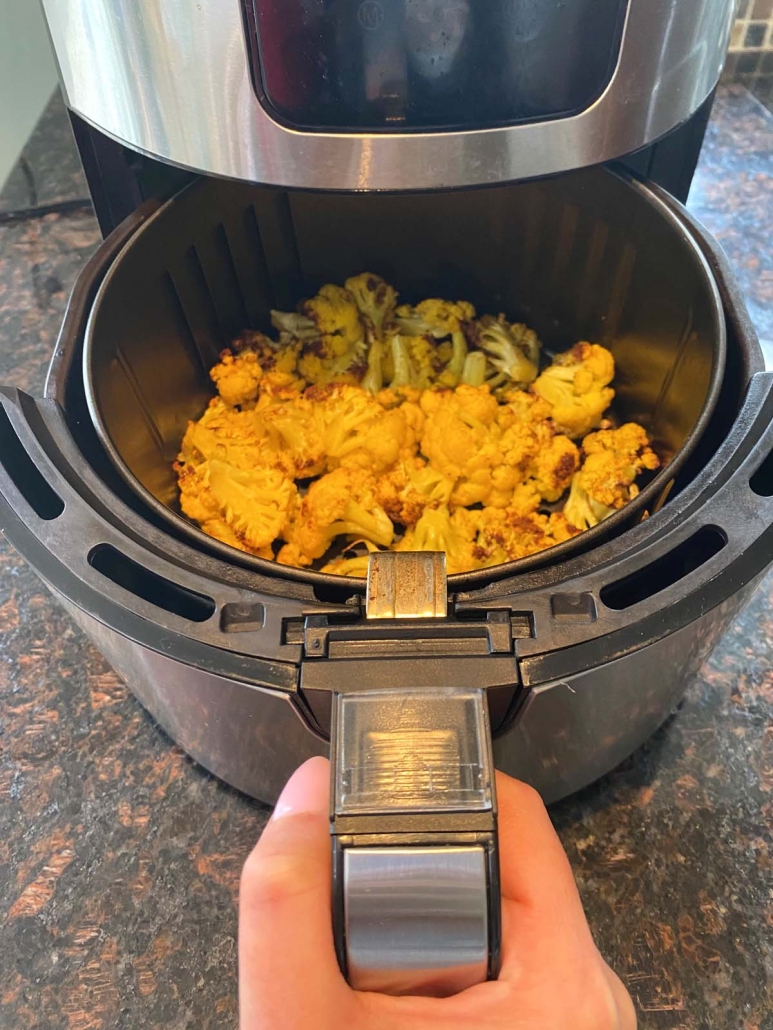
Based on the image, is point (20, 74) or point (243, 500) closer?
point (243, 500)

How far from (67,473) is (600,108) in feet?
1.26

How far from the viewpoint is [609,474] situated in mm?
674

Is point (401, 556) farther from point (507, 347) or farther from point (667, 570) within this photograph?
point (507, 347)

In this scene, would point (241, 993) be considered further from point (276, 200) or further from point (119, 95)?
point (276, 200)

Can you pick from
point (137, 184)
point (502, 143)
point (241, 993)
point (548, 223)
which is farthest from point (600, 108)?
point (241, 993)

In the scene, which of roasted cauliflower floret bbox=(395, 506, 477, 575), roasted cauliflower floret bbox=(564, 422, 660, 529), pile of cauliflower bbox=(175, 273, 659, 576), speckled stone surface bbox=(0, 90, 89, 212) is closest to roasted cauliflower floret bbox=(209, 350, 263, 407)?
pile of cauliflower bbox=(175, 273, 659, 576)

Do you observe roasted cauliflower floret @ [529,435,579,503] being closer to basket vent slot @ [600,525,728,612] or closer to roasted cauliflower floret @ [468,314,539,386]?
roasted cauliflower floret @ [468,314,539,386]

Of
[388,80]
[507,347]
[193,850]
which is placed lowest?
[193,850]

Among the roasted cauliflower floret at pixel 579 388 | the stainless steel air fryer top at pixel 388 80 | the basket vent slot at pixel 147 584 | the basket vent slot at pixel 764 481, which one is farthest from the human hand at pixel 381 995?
the roasted cauliflower floret at pixel 579 388

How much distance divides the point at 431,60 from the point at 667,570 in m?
0.31

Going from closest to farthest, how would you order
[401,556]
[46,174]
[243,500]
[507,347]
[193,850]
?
[401,556] < [193,850] < [243,500] < [507,347] < [46,174]

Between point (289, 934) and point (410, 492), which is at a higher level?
point (289, 934)

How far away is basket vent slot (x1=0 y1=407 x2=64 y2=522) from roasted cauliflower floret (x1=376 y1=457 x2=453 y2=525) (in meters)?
0.28

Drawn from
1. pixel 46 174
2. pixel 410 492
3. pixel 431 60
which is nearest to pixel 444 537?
pixel 410 492
